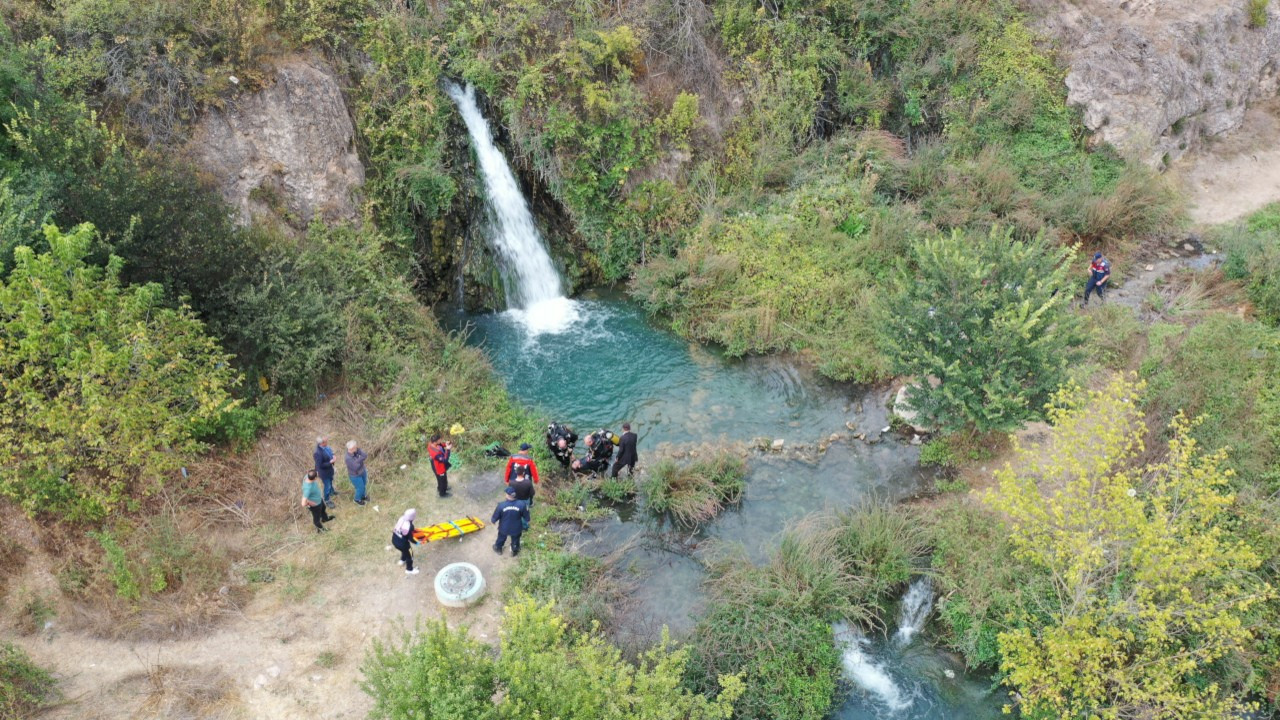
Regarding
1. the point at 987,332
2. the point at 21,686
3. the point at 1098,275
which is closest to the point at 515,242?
the point at 987,332

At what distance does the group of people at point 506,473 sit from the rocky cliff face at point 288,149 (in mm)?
5647

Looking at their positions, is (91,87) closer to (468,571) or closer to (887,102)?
(468,571)

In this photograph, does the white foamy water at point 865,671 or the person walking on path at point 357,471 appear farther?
the person walking on path at point 357,471

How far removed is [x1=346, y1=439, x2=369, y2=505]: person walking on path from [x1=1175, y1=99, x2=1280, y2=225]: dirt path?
64.7ft

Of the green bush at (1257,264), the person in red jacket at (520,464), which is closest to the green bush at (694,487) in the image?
the person in red jacket at (520,464)

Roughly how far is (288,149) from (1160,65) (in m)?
20.8

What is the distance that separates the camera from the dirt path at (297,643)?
30.0ft

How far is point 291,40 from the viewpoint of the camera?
624 inches

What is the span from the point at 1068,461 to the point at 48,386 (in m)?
13.2

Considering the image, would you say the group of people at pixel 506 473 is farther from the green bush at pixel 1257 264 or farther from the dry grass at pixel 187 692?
the green bush at pixel 1257 264

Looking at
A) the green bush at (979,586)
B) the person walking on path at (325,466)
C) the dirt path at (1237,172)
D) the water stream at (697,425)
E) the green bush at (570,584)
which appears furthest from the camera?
the dirt path at (1237,172)

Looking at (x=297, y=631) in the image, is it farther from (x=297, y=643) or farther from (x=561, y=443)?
(x=561, y=443)

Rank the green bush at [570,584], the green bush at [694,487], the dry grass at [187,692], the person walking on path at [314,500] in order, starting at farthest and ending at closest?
the green bush at [694,487] < the person walking on path at [314,500] < the green bush at [570,584] < the dry grass at [187,692]

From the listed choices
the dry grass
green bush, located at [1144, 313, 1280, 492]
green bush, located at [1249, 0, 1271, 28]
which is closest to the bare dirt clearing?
the dry grass
